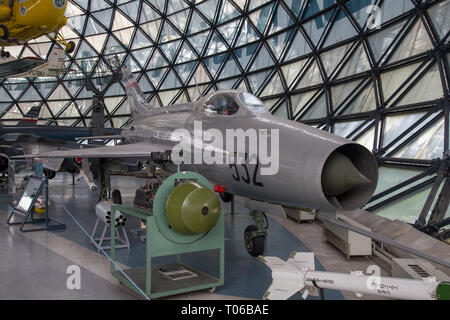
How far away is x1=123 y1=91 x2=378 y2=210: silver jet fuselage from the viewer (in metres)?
3.96

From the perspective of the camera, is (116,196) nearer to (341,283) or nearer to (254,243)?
(254,243)

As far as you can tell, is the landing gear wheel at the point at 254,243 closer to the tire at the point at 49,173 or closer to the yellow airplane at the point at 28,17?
the tire at the point at 49,173

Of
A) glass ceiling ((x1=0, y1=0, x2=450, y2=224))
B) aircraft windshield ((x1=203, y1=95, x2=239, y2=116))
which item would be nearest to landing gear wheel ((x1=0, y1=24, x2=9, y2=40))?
aircraft windshield ((x1=203, y1=95, x2=239, y2=116))

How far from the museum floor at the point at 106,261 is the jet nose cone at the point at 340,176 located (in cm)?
160

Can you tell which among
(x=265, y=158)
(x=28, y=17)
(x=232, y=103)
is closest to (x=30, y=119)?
(x=28, y=17)

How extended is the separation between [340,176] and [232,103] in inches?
99.5

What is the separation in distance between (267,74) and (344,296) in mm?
15129

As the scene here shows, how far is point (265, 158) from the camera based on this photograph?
15.3 feet

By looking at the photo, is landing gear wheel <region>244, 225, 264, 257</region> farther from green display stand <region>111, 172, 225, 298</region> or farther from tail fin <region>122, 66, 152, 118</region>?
tail fin <region>122, 66, 152, 118</region>

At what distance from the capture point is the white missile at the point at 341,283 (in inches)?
123

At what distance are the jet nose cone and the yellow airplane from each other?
31.5ft

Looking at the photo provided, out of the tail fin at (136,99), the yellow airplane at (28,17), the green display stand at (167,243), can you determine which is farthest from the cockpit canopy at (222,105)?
the yellow airplane at (28,17)

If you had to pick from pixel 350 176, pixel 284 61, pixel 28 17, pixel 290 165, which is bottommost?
pixel 350 176

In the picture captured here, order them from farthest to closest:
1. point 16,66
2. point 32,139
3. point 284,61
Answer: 1. point 284,61
2. point 16,66
3. point 32,139
